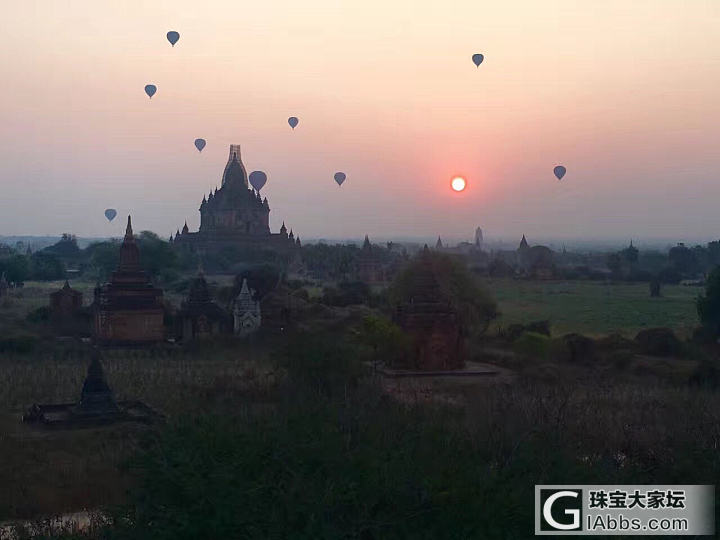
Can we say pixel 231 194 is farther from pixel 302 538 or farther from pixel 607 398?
pixel 302 538

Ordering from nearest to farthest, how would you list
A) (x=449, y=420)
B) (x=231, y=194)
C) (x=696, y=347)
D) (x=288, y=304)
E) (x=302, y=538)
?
(x=302, y=538), (x=449, y=420), (x=696, y=347), (x=288, y=304), (x=231, y=194)

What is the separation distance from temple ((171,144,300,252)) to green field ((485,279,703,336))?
2348cm

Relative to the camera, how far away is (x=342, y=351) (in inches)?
891

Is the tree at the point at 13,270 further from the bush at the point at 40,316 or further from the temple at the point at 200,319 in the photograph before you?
the temple at the point at 200,319

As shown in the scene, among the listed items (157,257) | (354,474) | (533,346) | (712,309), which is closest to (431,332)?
(533,346)

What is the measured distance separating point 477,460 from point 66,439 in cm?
→ 1071

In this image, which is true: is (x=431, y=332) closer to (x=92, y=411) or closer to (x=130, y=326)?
(x=92, y=411)

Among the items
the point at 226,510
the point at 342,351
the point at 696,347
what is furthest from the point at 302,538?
the point at 696,347

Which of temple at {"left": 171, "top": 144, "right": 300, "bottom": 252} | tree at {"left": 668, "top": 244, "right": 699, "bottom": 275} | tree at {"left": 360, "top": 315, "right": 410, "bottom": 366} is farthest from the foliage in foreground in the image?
tree at {"left": 668, "top": 244, "right": 699, "bottom": 275}

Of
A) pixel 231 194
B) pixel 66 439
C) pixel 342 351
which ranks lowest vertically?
pixel 66 439

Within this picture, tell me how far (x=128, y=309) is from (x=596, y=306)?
34.8 m

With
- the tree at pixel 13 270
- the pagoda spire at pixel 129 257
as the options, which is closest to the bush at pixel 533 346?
the pagoda spire at pixel 129 257

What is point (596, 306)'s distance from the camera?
6144 centimetres

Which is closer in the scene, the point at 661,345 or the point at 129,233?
the point at 661,345
